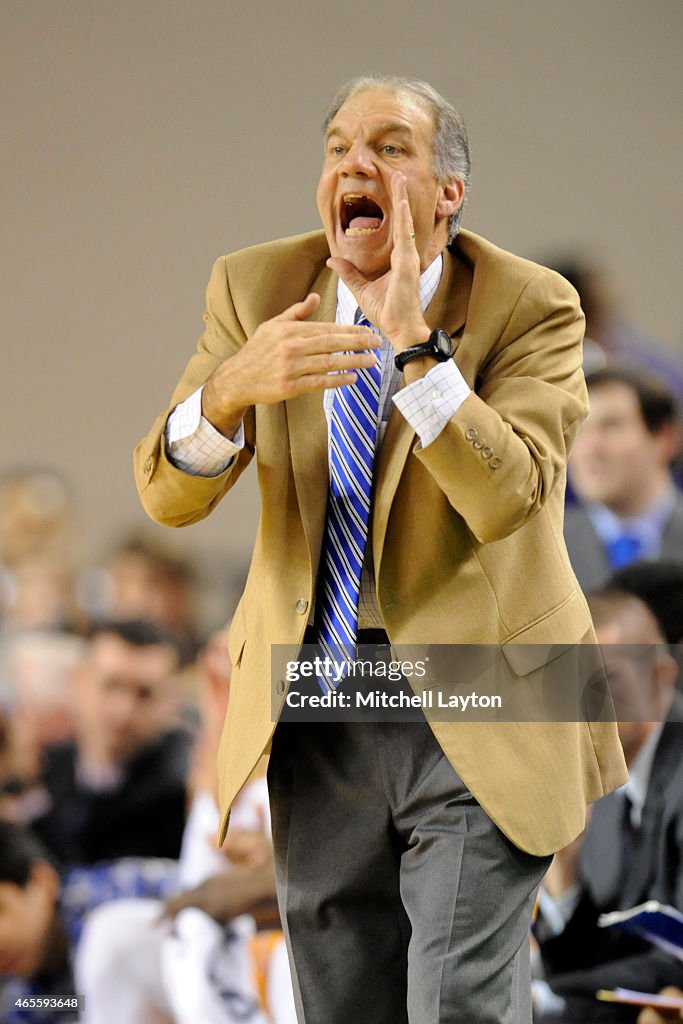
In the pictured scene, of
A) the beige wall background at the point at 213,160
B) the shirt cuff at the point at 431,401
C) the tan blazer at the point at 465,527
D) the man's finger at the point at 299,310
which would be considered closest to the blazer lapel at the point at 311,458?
the tan blazer at the point at 465,527

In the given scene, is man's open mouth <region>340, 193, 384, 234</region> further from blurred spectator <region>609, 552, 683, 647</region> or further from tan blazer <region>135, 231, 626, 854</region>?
blurred spectator <region>609, 552, 683, 647</region>

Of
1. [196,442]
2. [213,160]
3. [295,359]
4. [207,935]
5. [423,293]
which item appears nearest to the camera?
[295,359]

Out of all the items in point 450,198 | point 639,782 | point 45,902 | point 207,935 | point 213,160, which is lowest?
point 207,935

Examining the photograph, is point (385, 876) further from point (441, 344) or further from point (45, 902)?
point (45, 902)

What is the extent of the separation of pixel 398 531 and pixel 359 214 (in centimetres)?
42

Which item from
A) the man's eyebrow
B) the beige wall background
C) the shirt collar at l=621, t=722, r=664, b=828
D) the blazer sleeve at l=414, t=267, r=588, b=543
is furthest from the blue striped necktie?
the shirt collar at l=621, t=722, r=664, b=828

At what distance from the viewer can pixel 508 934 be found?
67.6 inches

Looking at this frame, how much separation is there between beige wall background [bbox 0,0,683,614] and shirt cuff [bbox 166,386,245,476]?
1.60 m

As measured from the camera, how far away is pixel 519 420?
1.68 meters

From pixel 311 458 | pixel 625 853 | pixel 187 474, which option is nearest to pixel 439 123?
pixel 311 458

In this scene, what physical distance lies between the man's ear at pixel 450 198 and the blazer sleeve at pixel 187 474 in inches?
12.8

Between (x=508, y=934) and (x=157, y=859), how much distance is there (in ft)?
5.77

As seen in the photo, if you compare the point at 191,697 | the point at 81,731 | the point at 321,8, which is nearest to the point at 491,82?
the point at 321,8

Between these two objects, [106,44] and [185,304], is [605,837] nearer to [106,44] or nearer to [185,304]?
[185,304]
